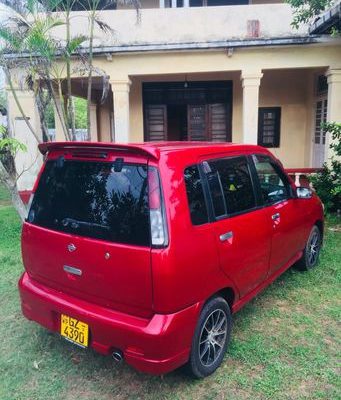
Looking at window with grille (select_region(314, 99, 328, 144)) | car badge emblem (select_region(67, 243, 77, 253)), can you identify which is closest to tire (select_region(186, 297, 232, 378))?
car badge emblem (select_region(67, 243, 77, 253))

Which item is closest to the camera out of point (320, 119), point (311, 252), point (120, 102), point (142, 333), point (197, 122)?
point (142, 333)

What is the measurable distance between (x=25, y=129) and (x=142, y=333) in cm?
734

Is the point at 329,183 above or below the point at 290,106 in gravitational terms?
below

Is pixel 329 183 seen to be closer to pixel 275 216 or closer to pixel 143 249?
pixel 275 216

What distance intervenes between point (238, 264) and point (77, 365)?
4.89 feet

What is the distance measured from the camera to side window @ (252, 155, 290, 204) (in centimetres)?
353

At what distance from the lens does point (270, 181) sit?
380 centimetres

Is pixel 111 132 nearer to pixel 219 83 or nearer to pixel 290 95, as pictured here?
pixel 219 83

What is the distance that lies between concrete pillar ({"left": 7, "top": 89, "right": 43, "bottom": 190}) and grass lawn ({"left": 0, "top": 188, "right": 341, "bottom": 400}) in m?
5.13

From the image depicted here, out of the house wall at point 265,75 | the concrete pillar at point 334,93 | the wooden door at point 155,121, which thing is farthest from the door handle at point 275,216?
the wooden door at point 155,121

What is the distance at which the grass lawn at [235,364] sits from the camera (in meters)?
2.63

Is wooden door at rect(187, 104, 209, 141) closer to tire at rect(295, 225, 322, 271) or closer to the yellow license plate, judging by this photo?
tire at rect(295, 225, 322, 271)

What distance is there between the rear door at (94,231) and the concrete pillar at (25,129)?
5.72 meters

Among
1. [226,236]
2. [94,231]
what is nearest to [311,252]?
[226,236]
